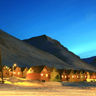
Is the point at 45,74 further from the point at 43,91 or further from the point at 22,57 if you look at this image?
the point at 22,57

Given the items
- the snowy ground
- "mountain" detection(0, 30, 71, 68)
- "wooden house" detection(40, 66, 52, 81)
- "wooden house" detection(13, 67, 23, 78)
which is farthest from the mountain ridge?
the snowy ground

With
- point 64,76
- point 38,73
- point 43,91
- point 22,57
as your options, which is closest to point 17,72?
point 38,73

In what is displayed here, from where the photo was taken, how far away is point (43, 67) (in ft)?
214

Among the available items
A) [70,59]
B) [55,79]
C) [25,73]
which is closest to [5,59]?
[25,73]

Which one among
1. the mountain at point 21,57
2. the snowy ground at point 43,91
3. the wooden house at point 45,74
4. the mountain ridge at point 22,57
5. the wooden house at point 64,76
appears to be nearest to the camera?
the snowy ground at point 43,91

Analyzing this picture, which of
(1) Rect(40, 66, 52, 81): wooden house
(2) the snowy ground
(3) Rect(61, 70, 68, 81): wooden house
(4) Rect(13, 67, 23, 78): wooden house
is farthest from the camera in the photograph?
(3) Rect(61, 70, 68, 81): wooden house

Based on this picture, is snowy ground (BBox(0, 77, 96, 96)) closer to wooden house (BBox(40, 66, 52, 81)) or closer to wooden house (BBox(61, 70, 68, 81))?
wooden house (BBox(40, 66, 52, 81))

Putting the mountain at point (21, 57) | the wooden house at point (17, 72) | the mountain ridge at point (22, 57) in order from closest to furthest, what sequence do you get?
1. the wooden house at point (17, 72)
2. the mountain at point (21, 57)
3. the mountain ridge at point (22, 57)

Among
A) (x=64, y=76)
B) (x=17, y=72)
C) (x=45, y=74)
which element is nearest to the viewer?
(x=45, y=74)

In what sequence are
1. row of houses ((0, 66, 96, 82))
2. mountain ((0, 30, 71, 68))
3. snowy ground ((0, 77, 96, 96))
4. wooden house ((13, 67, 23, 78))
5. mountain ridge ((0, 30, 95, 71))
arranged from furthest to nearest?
mountain ridge ((0, 30, 95, 71))
mountain ((0, 30, 71, 68))
wooden house ((13, 67, 23, 78))
row of houses ((0, 66, 96, 82))
snowy ground ((0, 77, 96, 96))

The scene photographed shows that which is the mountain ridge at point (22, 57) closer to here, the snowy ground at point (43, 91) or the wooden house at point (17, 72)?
the wooden house at point (17, 72)

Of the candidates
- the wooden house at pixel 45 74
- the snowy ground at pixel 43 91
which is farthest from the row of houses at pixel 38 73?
the snowy ground at pixel 43 91

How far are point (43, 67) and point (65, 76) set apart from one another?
60.8 ft

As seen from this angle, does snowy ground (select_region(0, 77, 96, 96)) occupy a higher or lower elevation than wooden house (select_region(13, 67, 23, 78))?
lower
